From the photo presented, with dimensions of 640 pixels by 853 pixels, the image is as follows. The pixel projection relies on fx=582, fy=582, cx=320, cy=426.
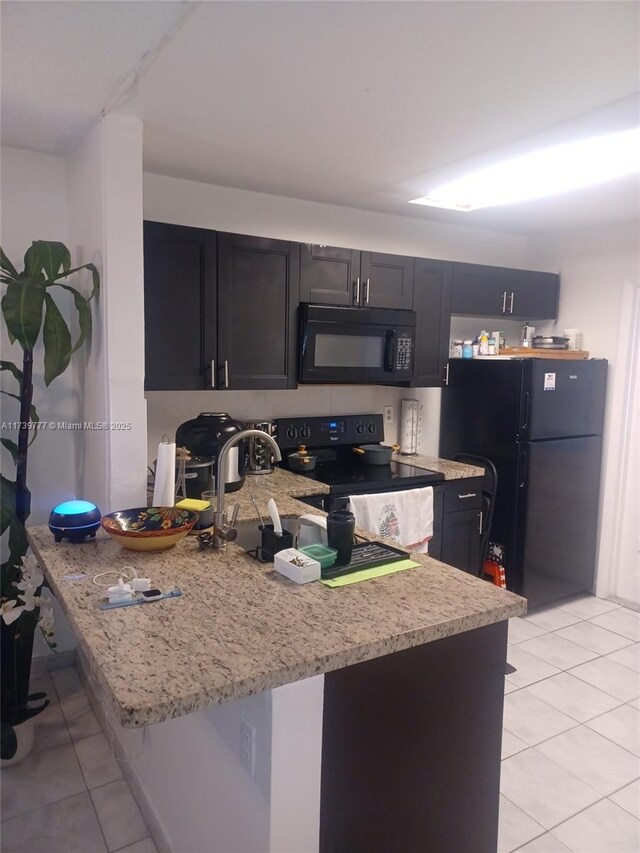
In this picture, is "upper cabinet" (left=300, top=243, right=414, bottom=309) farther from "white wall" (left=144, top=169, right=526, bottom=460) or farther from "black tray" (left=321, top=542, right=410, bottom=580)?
"black tray" (left=321, top=542, right=410, bottom=580)

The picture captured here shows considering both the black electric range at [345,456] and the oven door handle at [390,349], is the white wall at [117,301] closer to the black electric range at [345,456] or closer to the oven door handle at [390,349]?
the black electric range at [345,456]

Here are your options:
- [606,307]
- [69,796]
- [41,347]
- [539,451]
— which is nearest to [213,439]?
[41,347]

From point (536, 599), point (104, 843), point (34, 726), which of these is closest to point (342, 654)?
point (104, 843)

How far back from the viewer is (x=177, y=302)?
2676 mm

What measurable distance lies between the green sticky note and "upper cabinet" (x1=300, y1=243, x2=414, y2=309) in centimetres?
169

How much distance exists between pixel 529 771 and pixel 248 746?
150 centimetres

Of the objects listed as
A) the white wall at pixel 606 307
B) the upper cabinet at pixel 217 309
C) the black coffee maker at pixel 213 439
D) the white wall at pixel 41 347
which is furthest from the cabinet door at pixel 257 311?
the white wall at pixel 606 307

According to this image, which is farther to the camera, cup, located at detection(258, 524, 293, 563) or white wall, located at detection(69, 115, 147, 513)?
white wall, located at detection(69, 115, 147, 513)

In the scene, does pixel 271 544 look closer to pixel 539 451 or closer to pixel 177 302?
pixel 177 302

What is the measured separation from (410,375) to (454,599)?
206cm

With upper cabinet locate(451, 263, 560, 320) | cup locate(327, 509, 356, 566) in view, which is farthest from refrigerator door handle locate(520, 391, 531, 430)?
cup locate(327, 509, 356, 566)

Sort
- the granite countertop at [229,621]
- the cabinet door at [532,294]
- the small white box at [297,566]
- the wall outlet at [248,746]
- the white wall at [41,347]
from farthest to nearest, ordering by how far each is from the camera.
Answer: the cabinet door at [532,294] → the white wall at [41,347] → the small white box at [297,566] → the wall outlet at [248,746] → the granite countertop at [229,621]

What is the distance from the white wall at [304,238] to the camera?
2949 mm

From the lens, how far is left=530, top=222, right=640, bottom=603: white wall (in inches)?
144
